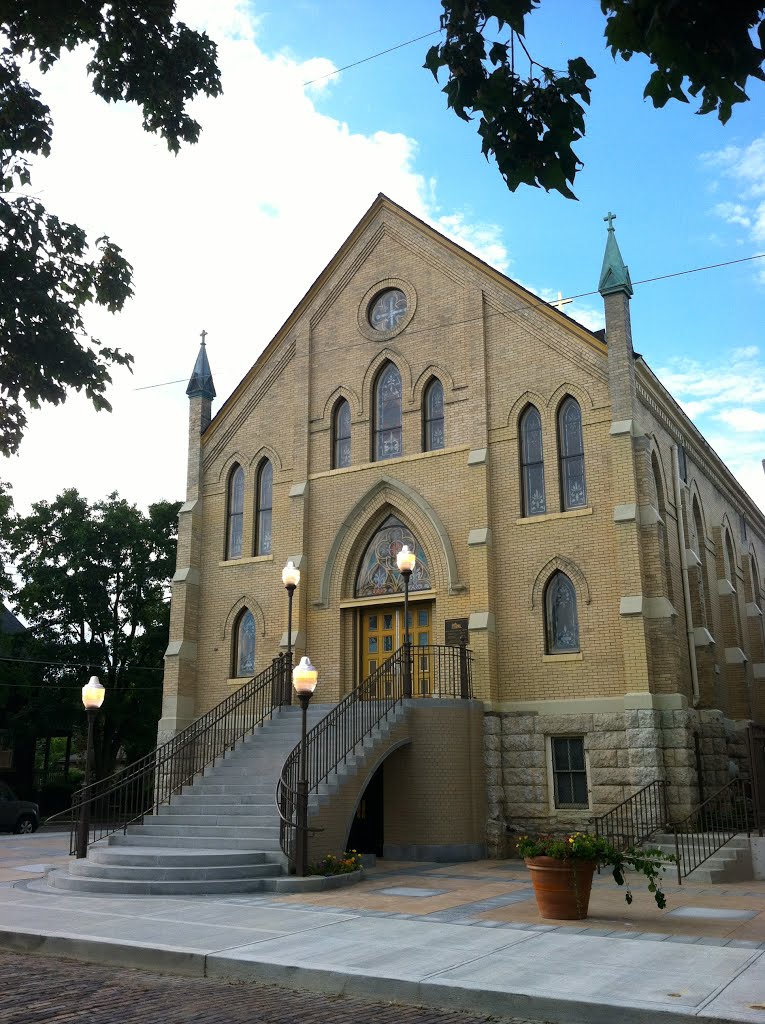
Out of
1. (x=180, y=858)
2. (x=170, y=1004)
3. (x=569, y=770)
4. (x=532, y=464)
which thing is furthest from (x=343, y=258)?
(x=170, y=1004)

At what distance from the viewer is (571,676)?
707 inches

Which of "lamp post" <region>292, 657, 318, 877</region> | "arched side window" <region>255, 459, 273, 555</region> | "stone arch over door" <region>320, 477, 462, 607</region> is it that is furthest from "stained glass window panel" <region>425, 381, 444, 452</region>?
"lamp post" <region>292, 657, 318, 877</region>

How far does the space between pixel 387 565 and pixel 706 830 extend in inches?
329

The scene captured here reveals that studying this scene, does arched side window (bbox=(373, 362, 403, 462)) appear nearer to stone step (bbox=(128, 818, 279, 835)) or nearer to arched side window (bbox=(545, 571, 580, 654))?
arched side window (bbox=(545, 571, 580, 654))

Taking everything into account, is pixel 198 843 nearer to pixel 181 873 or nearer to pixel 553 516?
pixel 181 873

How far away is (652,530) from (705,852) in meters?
5.76

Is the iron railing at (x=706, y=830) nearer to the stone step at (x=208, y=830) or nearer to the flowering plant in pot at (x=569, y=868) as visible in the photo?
the flowering plant in pot at (x=569, y=868)

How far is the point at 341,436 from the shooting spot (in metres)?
22.7

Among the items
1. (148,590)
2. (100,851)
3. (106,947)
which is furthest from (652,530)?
(148,590)

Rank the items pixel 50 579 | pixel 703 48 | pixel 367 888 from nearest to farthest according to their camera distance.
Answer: pixel 703 48
pixel 367 888
pixel 50 579

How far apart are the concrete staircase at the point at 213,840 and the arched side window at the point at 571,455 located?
6.49 m

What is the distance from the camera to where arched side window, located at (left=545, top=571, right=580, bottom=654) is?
18375 mm

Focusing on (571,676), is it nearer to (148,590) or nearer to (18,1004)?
(18,1004)

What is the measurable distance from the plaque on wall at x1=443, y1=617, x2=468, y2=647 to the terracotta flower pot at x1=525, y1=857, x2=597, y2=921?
8.83 m
